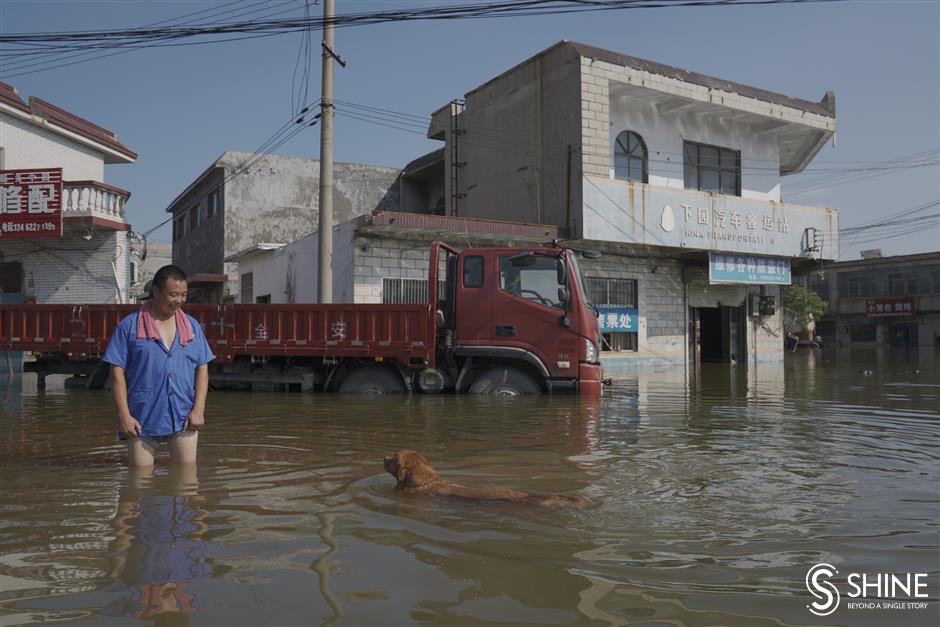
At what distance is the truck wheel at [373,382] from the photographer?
1105 cm

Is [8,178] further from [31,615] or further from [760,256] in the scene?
[760,256]

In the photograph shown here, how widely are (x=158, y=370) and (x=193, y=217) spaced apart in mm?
28151

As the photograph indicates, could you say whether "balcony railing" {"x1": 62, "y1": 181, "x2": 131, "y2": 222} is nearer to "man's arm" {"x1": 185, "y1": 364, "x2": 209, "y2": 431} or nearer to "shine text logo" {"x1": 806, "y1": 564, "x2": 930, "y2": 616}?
"man's arm" {"x1": 185, "y1": 364, "x2": 209, "y2": 431}

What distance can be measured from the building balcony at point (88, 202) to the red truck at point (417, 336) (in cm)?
483

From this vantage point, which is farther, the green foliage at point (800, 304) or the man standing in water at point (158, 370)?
the green foliage at point (800, 304)

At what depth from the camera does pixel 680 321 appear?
21844mm

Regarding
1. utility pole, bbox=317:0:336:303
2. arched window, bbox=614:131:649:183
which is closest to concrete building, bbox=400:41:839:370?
arched window, bbox=614:131:649:183

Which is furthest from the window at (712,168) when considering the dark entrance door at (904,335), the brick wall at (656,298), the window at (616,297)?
the dark entrance door at (904,335)

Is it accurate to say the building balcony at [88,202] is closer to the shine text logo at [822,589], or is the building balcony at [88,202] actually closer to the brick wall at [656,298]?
the brick wall at [656,298]

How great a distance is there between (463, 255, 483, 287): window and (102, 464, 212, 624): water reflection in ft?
20.3

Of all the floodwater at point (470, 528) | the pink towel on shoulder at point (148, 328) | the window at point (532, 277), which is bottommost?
the floodwater at point (470, 528)

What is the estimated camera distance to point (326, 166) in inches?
538

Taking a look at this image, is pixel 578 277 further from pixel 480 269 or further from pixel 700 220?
pixel 700 220

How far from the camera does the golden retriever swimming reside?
3910 millimetres
